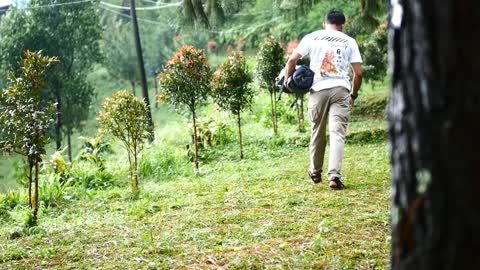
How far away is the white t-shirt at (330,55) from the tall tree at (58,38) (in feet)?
61.8

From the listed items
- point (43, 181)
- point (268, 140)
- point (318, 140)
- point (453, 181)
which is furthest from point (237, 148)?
point (453, 181)

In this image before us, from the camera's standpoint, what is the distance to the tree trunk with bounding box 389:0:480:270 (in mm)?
1232

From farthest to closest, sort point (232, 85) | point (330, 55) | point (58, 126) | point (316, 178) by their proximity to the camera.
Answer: point (58, 126) → point (232, 85) → point (316, 178) → point (330, 55)

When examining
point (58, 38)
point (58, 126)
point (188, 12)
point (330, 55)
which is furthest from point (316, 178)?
point (58, 38)

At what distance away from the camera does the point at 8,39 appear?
24.2m

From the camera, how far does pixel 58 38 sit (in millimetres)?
25312

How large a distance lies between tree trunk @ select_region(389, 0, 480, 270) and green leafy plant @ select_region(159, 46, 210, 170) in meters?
8.22

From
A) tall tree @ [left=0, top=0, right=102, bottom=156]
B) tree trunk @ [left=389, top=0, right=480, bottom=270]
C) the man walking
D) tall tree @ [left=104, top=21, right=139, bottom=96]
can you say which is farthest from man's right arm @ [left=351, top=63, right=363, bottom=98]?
tall tree @ [left=104, top=21, right=139, bottom=96]

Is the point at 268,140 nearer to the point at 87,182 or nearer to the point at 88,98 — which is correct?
the point at 87,182

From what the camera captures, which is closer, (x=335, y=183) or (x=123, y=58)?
(x=335, y=183)

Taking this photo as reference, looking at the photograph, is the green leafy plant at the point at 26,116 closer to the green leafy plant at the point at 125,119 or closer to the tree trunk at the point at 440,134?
the green leafy plant at the point at 125,119

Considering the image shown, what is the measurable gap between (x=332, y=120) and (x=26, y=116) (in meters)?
3.13

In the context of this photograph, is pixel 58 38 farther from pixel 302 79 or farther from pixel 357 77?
pixel 357 77

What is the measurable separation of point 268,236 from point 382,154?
5.29 meters
